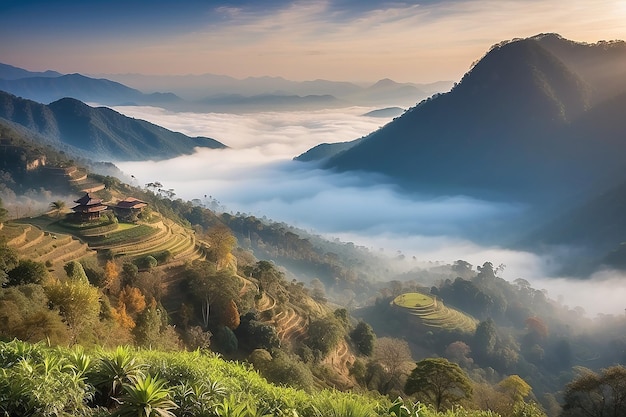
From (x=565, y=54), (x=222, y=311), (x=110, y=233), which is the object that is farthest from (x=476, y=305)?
(x=565, y=54)

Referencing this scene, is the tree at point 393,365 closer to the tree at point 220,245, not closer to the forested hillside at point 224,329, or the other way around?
the forested hillside at point 224,329

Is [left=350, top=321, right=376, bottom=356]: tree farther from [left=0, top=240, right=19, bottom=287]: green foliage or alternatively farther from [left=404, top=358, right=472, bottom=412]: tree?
[left=0, top=240, right=19, bottom=287]: green foliage

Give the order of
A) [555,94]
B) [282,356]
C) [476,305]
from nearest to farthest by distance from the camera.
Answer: [282,356] → [476,305] → [555,94]

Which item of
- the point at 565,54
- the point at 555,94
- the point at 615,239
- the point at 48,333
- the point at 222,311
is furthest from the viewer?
the point at 565,54

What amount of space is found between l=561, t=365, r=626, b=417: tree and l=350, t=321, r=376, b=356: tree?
15722mm

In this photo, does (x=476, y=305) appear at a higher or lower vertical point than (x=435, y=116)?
lower

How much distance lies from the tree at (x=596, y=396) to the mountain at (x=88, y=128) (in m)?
169

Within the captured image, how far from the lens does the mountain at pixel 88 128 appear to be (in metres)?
164

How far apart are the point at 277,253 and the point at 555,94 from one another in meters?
101

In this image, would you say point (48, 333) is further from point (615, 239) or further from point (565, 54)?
point (565, 54)

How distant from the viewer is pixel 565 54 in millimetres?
142250

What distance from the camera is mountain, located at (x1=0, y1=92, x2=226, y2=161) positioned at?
164 metres

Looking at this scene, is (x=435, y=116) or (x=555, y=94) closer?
(x=555, y=94)

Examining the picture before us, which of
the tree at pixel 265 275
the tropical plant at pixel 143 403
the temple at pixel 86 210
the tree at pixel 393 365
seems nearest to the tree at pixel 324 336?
the tree at pixel 393 365
